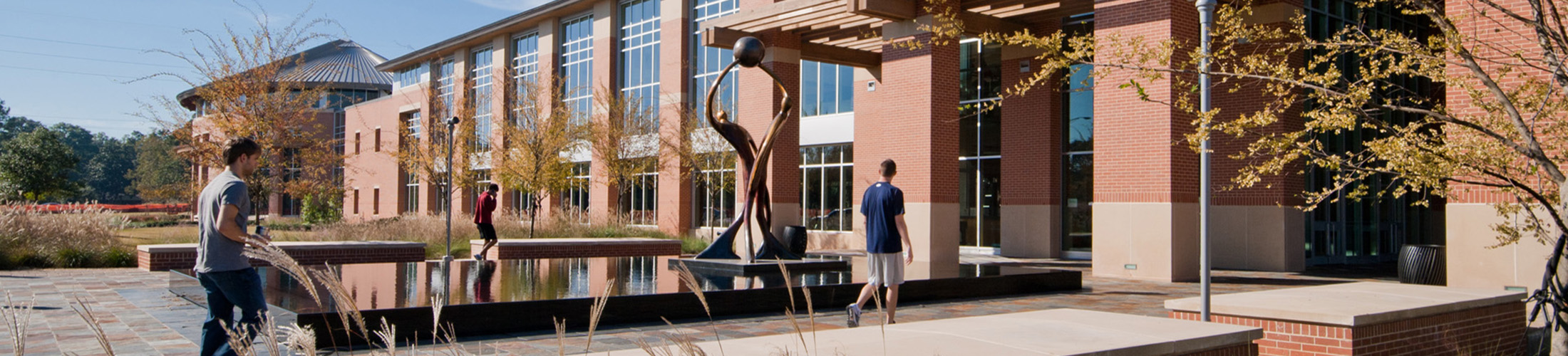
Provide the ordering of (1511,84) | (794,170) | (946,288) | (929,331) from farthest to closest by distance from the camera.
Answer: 1. (794,170)
2. (946,288)
3. (1511,84)
4. (929,331)

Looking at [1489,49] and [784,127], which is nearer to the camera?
[1489,49]

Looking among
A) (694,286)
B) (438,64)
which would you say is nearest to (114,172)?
(438,64)

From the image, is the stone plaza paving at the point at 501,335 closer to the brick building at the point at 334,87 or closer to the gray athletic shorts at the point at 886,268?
the gray athletic shorts at the point at 886,268

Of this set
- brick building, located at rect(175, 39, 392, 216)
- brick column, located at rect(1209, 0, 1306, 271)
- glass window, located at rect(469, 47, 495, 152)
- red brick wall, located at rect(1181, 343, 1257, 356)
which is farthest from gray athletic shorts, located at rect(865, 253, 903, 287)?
brick building, located at rect(175, 39, 392, 216)

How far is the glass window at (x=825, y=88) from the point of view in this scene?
26469 mm

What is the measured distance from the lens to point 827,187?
27.7 meters

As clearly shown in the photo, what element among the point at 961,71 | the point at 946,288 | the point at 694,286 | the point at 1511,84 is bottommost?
the point at 946,288

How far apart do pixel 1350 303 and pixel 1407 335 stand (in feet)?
1.23

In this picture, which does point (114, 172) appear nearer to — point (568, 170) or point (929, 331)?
point (568, 170)

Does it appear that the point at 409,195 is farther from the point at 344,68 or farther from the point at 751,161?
the point at 751,161

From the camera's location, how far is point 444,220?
2662 centimetres

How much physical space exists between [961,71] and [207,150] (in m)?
17.9

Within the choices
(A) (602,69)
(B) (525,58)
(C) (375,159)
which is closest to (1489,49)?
(A) (602,69)

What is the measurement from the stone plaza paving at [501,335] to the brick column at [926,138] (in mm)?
3083
